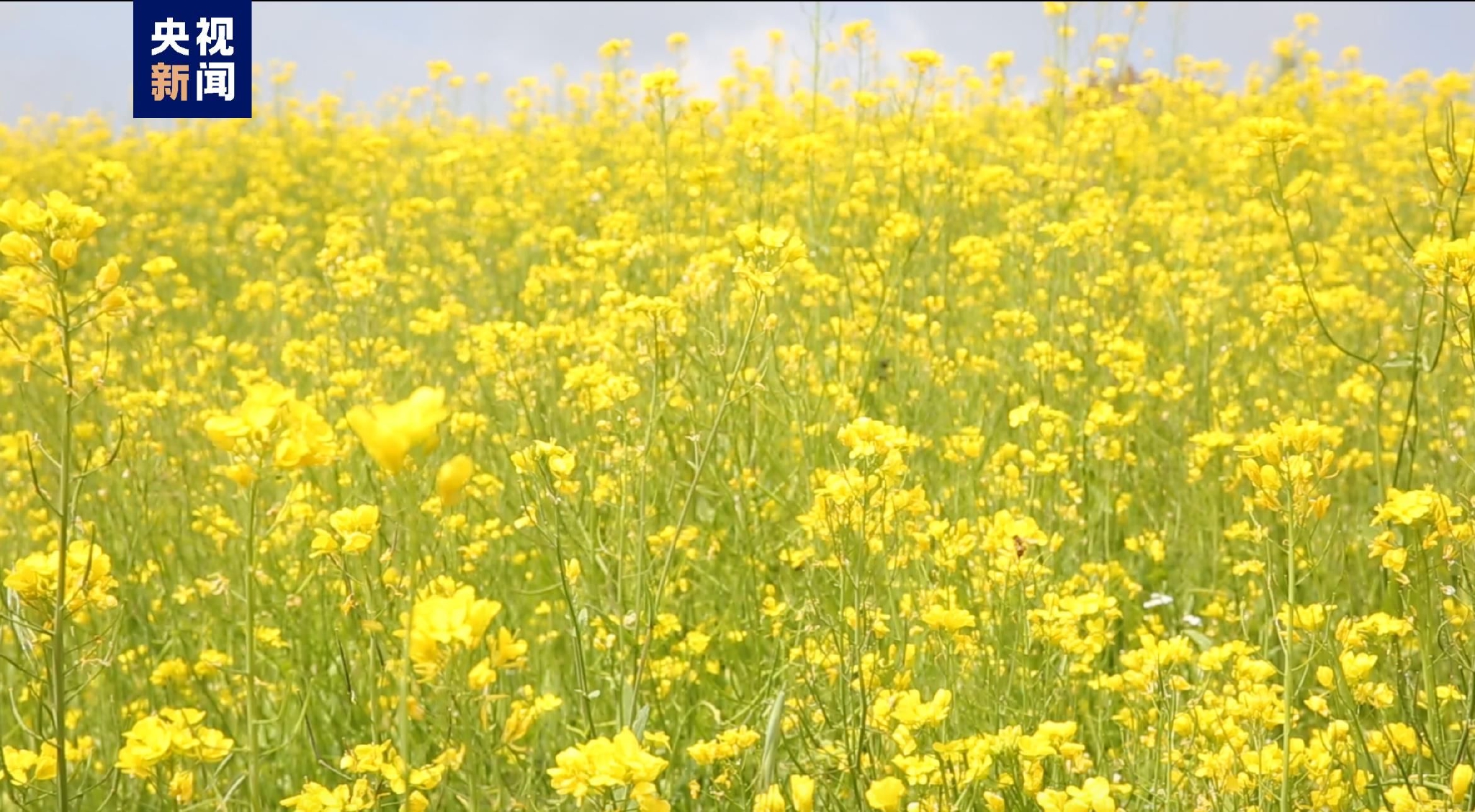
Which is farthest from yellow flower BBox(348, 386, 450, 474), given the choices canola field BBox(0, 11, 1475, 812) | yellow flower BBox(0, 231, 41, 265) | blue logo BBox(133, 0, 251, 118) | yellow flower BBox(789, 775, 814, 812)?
blue logo BBox(133, 0, 251, 118)

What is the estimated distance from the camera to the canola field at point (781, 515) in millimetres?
1572

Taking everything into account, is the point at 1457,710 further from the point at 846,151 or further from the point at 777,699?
the point at 846,151

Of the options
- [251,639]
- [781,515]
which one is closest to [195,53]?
[781,515]

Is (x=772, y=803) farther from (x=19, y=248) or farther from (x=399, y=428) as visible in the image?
(x=19, y=248)

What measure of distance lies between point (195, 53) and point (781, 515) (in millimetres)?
3549

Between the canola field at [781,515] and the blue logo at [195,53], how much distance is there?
29.4 inches

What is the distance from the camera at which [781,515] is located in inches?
114

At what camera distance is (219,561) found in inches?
114

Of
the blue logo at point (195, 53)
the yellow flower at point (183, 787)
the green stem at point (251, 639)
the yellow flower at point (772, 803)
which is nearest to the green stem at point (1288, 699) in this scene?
the yellow flower at point (772, 803)

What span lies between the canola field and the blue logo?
75 cm

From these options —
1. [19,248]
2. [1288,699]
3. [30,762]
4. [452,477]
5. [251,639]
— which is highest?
[19,248]

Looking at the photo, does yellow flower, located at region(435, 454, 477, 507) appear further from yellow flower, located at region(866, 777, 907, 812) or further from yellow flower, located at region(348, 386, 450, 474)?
yellow flower, located at region(866, 777, 907, 812)

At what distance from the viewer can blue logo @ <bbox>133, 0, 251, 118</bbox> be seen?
195 inches

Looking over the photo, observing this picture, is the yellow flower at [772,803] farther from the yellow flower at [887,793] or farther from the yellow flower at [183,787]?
the yellow flower at [183,787]
